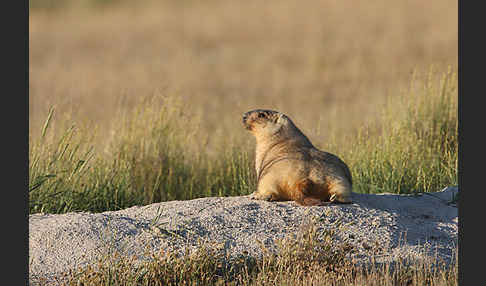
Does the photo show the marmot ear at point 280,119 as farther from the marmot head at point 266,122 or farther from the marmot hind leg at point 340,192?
the marmot hind leg at point 340,192

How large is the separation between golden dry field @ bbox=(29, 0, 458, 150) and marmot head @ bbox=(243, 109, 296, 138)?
22.9 feet

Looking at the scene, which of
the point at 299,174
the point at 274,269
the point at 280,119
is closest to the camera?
the point at 274,269

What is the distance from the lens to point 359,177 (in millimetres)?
7992

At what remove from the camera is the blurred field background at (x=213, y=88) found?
8.05m

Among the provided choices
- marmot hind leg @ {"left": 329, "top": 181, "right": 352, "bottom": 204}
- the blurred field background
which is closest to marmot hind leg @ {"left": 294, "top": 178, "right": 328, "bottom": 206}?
marmot hind leg @ {"left": 329, "top": 181, "right": 352, "bottom": 204}

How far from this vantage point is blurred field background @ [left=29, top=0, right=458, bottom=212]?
805 centimetres

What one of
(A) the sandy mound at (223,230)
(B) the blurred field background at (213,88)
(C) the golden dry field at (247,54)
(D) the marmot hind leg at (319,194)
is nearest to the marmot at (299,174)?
(D) the marmot hind leg at (319,194)

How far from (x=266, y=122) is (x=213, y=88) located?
13.3 m

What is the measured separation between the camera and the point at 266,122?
663 cm

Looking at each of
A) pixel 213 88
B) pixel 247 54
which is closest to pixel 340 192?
pixel 213 88

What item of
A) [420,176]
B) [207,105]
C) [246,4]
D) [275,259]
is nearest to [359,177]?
[420,176]

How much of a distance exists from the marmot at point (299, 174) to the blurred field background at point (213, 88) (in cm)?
152

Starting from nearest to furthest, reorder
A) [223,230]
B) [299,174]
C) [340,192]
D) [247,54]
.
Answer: [223,230] → [299,174] → [340,192] → [247,54]

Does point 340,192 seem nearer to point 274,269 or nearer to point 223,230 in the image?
point 223,230
